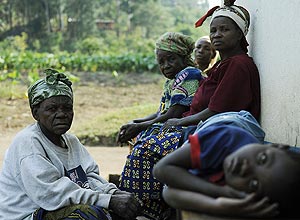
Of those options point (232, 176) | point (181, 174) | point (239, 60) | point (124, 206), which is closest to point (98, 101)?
point (239, 60)

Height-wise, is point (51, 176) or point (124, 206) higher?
point (51, 176)

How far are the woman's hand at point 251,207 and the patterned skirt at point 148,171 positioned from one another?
72.3 inches

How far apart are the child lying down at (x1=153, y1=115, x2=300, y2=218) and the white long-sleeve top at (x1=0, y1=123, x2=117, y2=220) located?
45.2 inches

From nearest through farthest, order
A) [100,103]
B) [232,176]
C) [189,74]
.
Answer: [232,176]
[189,74]
[100,103]

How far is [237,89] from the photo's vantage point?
3.92m

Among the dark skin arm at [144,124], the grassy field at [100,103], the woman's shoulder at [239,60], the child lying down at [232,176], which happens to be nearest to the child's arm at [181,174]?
the child lying down at [232,176]

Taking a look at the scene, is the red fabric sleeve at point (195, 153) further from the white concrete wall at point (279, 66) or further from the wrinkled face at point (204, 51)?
the wrinkled face at point (204, 51)

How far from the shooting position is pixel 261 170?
2166 mm

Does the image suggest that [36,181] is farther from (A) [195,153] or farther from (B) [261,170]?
(B) [261,170]

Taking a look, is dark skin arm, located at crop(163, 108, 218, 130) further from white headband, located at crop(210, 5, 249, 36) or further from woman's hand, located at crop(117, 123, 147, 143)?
white headband, located at crop(210, 5, 249, 36)

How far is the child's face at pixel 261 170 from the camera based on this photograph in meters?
2.14

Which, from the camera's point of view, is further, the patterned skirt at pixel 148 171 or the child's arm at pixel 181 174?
the patterned skirt at pixel 148 171

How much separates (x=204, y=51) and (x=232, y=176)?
11.8ft

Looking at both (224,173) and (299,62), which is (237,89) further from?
(224,173)
